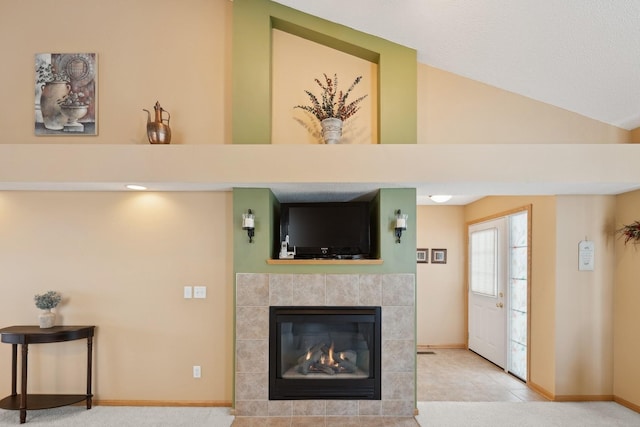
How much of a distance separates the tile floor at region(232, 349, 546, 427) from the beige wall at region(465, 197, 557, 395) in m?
0.26

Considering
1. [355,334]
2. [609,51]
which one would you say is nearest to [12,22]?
[355,334]

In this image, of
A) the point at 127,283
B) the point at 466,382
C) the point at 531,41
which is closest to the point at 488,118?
the point at 531,41

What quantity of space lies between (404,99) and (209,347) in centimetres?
297

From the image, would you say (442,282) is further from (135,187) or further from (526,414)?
(135,187)

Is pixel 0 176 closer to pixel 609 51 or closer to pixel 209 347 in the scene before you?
pixel 209 347

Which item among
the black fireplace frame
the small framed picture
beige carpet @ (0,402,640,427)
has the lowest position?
beige carpet @ (0,402,640,427)

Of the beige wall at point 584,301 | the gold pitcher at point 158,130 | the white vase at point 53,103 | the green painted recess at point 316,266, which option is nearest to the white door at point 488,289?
the beige wall at point 584,301

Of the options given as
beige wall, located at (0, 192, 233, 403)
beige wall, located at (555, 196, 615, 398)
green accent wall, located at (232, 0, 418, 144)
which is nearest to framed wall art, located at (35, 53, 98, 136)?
beige wall, located at (0, 192, 233, 403)

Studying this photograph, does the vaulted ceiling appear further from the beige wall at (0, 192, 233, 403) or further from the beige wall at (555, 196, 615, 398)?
the beige wall at (0, 192, 233, 403)

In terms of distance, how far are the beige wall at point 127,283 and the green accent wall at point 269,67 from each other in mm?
883

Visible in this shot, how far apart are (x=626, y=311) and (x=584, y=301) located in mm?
341

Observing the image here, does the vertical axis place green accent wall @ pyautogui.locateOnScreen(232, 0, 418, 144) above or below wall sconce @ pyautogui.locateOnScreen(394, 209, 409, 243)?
above

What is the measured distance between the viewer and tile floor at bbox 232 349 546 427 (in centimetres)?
339

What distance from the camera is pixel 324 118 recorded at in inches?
141
